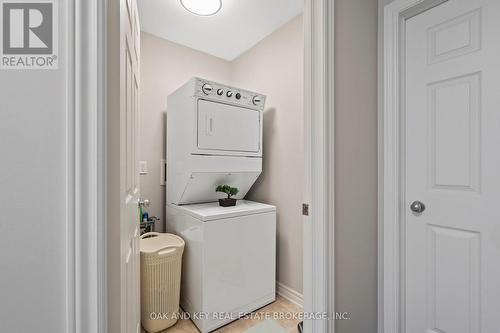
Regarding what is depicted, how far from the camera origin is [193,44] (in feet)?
8.25

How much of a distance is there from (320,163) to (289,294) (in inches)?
62.1

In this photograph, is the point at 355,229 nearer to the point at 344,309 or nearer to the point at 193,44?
the point at 344,309

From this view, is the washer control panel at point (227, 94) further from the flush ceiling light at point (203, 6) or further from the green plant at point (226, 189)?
the green plant at point (226, 189)

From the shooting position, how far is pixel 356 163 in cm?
130

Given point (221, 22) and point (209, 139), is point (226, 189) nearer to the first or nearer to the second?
point (209, 139)

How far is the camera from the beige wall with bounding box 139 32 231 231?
2.29 metres

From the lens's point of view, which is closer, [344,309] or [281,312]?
[344,309]

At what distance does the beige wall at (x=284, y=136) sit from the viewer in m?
2.12

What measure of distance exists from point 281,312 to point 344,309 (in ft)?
3.10
